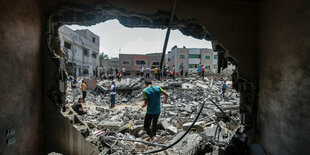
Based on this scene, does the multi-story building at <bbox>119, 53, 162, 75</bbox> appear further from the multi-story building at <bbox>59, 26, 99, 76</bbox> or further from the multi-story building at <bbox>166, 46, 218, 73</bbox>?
the multi-story building at <bbox>59, 26, 99, 76</bbox>

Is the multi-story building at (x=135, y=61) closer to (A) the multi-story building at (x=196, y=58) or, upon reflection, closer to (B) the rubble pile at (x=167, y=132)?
(A) the multi-story building at (x=196, y=58)

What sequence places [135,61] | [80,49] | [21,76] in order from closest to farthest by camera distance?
[21,76], [80,49], [135,61]

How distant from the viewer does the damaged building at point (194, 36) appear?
228cm

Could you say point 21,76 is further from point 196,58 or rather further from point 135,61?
point 196,58

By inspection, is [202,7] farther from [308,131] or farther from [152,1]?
[308,131]

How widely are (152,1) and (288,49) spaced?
9.03ft

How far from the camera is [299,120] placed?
2.30 metres

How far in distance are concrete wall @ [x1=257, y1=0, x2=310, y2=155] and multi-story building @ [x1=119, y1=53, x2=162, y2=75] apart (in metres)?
33.2

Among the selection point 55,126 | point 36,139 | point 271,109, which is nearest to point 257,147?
point 271,109

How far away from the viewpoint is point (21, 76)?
8.20 feet

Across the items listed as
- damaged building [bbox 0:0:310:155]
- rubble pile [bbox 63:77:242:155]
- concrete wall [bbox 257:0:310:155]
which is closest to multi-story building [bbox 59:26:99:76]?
rubble pile [bbox 63:77:242:155]

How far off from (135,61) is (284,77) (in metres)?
34.8

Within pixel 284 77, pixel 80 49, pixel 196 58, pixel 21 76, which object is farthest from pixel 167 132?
pixel 196 58

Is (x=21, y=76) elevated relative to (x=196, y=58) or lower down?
lower down
